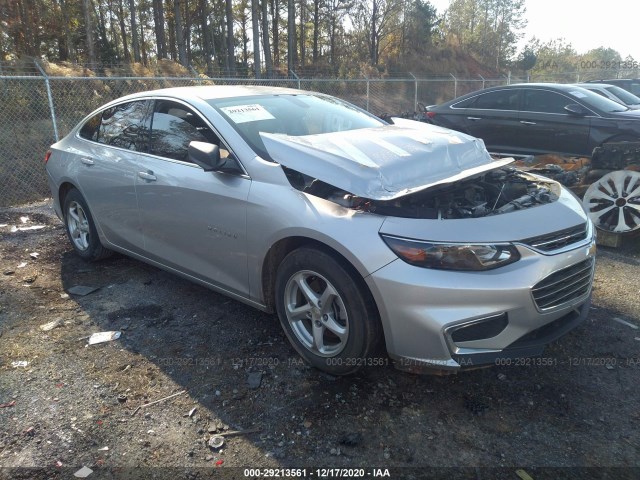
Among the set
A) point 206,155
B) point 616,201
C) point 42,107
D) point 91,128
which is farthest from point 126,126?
point 42,107

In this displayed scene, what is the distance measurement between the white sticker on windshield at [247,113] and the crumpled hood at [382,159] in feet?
1.04

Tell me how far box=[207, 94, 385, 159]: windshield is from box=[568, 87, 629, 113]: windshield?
4.65m

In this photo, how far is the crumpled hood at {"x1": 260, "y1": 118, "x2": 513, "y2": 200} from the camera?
2.75m

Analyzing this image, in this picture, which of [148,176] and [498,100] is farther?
[498,100]

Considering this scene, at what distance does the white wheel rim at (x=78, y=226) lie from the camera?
480cm

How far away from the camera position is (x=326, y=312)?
279cm

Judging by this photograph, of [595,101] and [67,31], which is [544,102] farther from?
[67,31]

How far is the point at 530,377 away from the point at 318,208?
1.65 metres

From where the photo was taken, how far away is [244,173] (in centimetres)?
313

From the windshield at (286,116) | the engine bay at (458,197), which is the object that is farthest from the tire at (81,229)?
the engine bay at (458,197)

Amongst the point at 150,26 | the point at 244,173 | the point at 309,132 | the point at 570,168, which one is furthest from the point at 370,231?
the point at 150,26

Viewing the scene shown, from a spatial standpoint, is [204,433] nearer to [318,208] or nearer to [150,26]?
[318,208]

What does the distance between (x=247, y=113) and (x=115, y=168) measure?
139 centimetres

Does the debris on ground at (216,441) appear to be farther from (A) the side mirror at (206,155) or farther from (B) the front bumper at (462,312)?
(A) the side mirror at (206,155)
